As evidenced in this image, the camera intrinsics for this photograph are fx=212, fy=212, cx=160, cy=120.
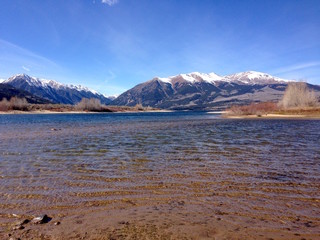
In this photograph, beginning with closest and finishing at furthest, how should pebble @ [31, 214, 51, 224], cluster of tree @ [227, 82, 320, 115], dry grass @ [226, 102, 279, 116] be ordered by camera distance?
pebble @ [31, 214, 51, 224] → dry grass @ [226, 102, 279, 116] → cluster of tree @ [227, 82, 320, 115]

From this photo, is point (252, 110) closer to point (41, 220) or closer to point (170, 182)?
point (170, 182)

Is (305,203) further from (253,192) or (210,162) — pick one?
(210,162)

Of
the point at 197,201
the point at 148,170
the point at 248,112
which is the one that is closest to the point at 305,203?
the point at 197,201

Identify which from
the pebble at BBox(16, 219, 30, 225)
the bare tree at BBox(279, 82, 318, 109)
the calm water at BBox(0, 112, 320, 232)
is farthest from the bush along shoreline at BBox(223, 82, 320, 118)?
the pebble at BBox(16, 219, 30, 225)

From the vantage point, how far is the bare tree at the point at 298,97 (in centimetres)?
11563

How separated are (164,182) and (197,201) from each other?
261 centimetres

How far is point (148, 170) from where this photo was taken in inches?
506

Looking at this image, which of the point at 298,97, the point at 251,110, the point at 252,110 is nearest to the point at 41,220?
the point at 251,110

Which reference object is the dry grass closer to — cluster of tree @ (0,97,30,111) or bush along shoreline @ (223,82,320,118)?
bush along shoreline @ (223,82,320,118)

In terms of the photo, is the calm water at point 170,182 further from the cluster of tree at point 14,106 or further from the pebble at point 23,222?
the cluster of tree at point 14,106

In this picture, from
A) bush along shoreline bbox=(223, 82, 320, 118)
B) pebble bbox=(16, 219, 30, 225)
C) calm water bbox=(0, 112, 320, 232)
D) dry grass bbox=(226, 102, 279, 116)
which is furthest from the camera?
dry grass bbox=(226, 102, 279, 116)

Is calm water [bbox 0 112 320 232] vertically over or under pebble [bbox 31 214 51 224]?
under

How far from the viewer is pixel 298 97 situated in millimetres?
120812

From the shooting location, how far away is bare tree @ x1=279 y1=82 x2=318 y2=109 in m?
116
